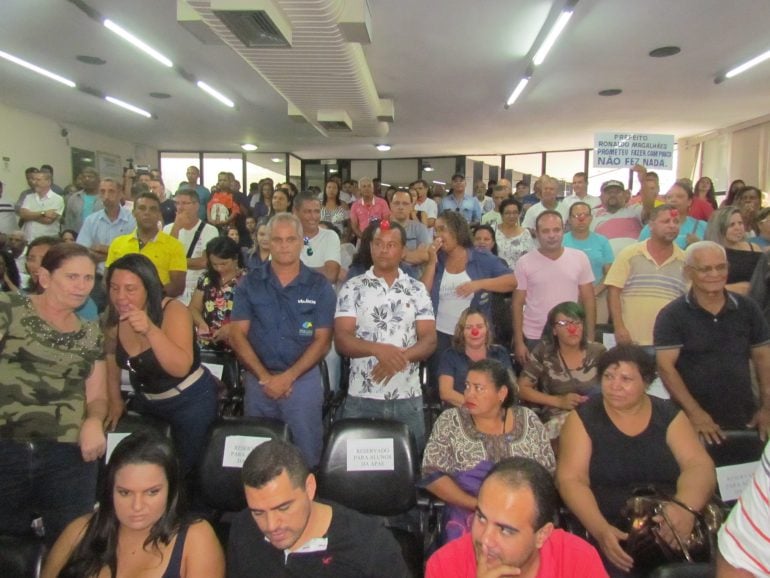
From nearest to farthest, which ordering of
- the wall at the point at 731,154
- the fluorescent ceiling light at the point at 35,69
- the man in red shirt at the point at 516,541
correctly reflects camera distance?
the man in red shirt at the point at 516,541 < the fluorescent ceiling light at the point at 35,69 < the wall at the point at 731,154

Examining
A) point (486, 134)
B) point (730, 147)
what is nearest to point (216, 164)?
point (486, 134)

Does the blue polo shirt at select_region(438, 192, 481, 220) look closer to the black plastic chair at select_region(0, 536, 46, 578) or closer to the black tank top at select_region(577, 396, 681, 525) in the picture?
the black tank top at select_region(577, 396, 681, 525)

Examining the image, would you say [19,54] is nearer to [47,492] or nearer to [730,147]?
[47,492]

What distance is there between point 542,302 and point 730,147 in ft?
30.7

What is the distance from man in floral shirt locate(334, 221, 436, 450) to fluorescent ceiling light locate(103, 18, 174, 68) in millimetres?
4167

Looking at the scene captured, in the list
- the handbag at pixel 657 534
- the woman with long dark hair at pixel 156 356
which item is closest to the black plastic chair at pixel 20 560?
the woman with long dark hair at pixel 156 356

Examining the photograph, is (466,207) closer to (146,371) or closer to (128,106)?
(146,371)

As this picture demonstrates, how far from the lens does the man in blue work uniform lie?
268 cm

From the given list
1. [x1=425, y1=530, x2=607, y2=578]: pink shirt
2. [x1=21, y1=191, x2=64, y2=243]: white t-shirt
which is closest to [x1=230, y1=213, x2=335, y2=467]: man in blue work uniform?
[x1=425, y1=530, x2=607, y2=578]: pink shirt

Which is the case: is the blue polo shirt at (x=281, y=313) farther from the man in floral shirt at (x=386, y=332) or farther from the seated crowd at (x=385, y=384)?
the man in floral shirt at (x=386, y=332)

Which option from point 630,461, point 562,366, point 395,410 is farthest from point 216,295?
point 630,461

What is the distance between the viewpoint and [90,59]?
6.68 metres

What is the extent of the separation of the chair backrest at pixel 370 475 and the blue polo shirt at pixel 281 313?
1.91 ft

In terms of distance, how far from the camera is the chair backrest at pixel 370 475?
2332 millimetres
